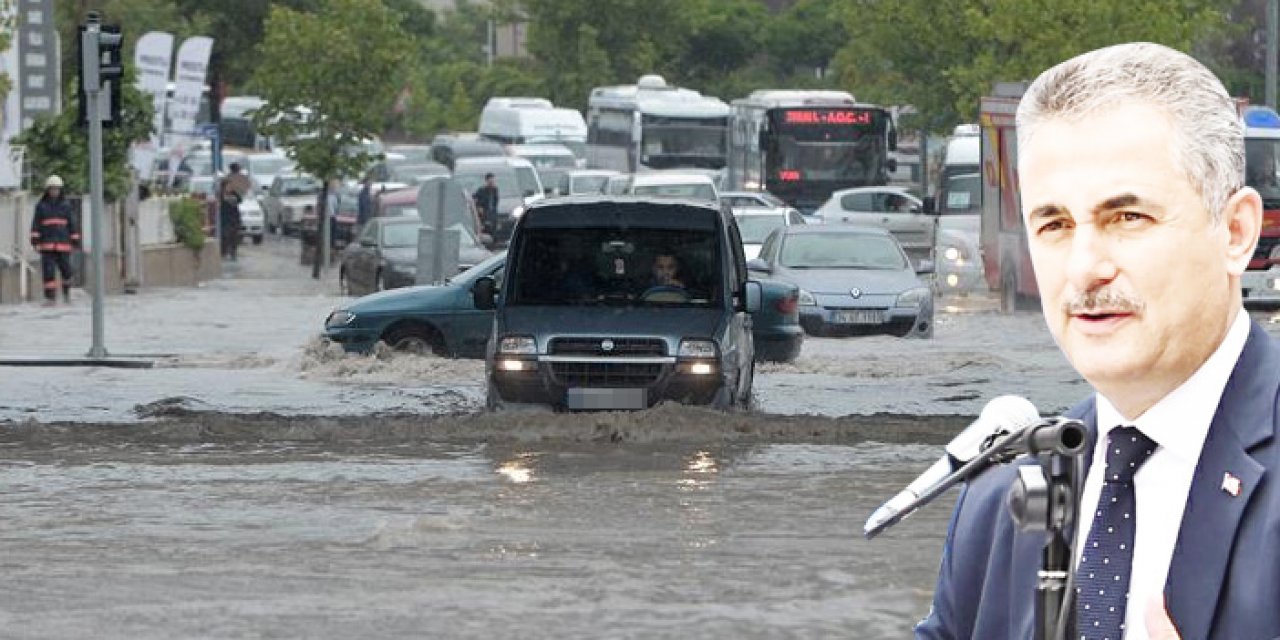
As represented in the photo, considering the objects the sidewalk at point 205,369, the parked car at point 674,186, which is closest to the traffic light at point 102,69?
the sidewalk at point 205,369

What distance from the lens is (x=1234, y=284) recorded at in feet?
9.99

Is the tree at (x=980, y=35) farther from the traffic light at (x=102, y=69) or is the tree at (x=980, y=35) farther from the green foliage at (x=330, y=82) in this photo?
the traffic light at (x=102, y=69)

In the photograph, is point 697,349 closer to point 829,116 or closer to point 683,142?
point 829,116

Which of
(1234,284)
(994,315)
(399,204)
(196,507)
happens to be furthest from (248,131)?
(1234,284)

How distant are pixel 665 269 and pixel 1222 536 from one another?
16.4 m

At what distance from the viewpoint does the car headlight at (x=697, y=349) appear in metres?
18.5

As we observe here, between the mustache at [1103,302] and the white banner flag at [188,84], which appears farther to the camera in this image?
the white banner flag at [188,84]

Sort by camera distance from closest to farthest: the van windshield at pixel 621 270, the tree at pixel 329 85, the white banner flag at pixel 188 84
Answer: the van windshield at pixel 621 270, the white banner flag at pixel 188 84, the tree at pixel 329 85

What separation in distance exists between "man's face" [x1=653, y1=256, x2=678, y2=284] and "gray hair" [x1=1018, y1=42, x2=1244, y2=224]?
53.1ft

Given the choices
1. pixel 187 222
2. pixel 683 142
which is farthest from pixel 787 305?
pixel 683 142

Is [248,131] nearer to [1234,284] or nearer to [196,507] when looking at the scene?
[196,507]

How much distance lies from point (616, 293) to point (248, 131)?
71775mm

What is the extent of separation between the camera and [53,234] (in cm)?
3650

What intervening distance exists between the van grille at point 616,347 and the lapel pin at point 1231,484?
15551mm
